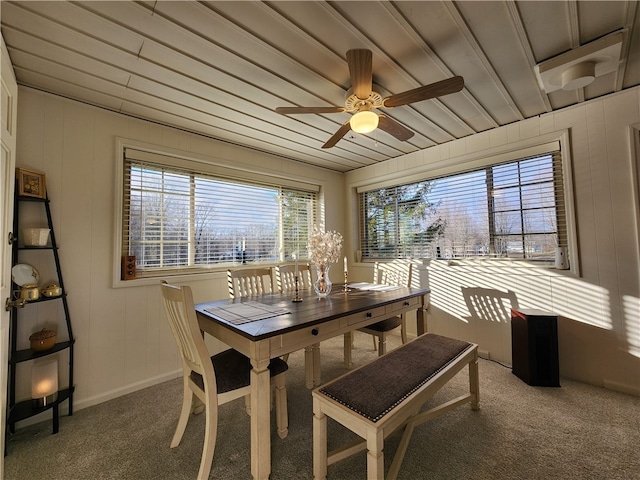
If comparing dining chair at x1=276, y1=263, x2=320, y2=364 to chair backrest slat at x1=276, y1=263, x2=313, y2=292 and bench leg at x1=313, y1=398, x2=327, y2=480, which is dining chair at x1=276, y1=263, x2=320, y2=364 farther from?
bench leg at x1=313, y1=398, x2=327, y2=480

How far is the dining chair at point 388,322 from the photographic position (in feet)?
8.46

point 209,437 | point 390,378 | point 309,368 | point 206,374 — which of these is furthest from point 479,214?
point 209,437

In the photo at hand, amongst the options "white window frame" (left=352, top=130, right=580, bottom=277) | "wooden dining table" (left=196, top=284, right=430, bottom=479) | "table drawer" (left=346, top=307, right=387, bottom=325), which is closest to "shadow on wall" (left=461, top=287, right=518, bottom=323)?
"white window frame" (left=352, top=130, right=580, bottom=277)

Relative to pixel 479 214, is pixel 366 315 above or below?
below

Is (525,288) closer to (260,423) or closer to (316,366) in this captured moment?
(316,366)

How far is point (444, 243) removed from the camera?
3.36m

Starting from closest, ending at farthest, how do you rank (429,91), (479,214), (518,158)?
(429,91)
(518,158)
(479,214)

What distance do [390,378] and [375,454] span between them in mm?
415

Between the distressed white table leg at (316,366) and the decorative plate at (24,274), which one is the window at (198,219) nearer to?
the decorative plate at (24,274)

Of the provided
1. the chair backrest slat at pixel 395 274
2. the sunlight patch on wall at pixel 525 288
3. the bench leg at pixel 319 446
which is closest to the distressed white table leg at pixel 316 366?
the bench leg at pixel 319 446

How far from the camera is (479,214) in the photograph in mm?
3092

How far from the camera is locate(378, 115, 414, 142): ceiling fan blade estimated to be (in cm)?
202

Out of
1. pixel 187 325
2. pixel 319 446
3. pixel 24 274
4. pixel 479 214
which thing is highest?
pixel 479 214

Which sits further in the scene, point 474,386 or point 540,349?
point 540,349
